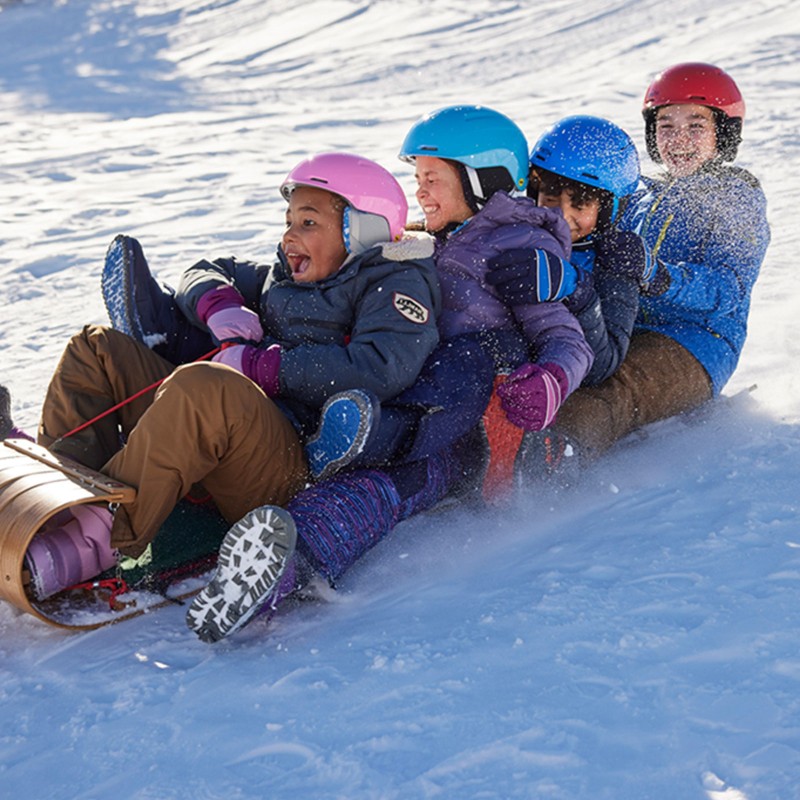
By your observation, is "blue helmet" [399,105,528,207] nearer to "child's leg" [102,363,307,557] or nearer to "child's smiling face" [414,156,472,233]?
"child's smiling face" [414,156,472,233]

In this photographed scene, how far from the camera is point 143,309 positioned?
3586 millimetres

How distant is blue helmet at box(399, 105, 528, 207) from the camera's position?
3.46 meters

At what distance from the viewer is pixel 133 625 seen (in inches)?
113

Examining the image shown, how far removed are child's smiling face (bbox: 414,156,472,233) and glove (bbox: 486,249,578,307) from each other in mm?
242

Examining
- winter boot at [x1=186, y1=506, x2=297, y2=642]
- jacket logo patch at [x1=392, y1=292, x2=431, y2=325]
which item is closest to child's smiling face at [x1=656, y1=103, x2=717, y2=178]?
jacket logo patch at [x1=392, y1=292, x2=431, y2=325]

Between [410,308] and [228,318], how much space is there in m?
0.57

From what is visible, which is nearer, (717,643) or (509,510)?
(717,643)

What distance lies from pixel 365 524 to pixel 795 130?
7.24m

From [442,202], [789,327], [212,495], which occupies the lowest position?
[789,327]

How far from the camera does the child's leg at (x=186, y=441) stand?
2783 millimetres

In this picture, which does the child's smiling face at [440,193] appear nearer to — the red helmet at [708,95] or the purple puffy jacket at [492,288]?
the purple puffy jacket at [492,288]

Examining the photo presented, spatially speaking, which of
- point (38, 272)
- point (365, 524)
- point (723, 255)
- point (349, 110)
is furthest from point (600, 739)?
point (349, 110)

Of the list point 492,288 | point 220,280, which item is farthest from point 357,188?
point 220,280

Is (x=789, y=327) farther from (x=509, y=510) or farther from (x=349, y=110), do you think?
(x=349, y=110)
